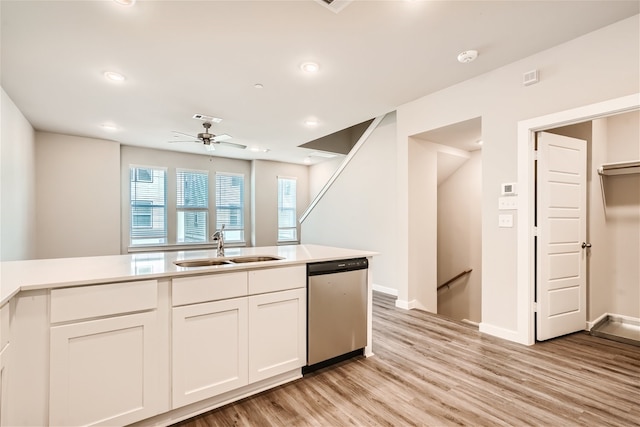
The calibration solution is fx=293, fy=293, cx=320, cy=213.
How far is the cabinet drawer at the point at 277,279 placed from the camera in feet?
6.81

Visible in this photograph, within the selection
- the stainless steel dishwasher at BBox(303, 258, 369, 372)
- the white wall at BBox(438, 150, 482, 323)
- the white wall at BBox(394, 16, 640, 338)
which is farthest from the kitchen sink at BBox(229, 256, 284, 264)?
the white wall at BBox(438, 150, 482, 323)

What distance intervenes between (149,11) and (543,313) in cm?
437

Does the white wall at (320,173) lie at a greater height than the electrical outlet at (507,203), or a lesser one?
greater

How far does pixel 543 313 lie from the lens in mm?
2910

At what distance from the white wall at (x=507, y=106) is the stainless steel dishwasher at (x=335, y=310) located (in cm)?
152

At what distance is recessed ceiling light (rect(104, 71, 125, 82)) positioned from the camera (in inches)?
124

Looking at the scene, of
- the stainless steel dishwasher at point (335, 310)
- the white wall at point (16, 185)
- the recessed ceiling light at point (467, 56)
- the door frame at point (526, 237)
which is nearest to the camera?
the stainless steel dishwasher at point (335, 310)

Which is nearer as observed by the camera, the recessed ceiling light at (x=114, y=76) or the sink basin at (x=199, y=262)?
the sink basin at (x=199, y=262)

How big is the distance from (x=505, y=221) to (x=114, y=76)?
14.7 feet

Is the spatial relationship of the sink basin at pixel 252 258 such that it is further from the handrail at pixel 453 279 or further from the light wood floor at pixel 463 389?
the handrail at pixel 453 279

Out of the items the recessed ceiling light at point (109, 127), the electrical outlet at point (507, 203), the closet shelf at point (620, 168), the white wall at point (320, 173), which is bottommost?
the electrical outlet at point (507, 203)

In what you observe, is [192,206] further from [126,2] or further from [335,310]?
[335,310]

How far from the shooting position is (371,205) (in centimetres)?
512

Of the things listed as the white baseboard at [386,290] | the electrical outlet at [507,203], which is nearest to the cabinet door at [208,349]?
the electrical outlet at [507,203]
